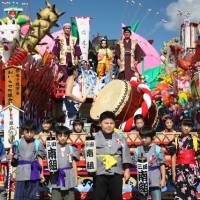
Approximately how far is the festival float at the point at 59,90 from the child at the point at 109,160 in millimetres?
241

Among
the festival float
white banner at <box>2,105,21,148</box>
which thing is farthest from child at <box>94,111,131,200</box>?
white banner at <box>2,105,21,148</box>

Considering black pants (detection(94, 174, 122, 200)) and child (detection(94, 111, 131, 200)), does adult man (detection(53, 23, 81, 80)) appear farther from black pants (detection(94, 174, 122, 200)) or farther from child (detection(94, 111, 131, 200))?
black pants (detection(94, 174, 122, 200))

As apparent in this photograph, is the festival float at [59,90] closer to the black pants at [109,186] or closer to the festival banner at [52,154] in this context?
the black pants at [109,186]

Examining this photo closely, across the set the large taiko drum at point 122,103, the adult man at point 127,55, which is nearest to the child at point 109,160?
the large taiko drum at point 122,103

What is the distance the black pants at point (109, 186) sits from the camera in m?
5.18

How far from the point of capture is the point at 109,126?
5.16 m

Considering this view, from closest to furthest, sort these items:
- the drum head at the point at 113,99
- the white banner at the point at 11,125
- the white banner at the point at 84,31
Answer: the white banner at the point at 11,125 → the drum head at the point at 113,99 → the white banner at the point at 84,31

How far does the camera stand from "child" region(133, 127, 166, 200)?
559 cm

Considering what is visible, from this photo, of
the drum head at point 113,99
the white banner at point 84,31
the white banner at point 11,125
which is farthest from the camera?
the white banner at point 84,31

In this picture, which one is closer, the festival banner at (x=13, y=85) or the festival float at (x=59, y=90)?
the festival float at (x=59, y=90)

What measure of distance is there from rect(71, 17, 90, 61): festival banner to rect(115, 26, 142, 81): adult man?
3.30 m

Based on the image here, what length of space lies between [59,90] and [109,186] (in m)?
6.23

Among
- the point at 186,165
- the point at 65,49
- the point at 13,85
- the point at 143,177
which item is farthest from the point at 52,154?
the point at 65,49

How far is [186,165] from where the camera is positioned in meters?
5.78
